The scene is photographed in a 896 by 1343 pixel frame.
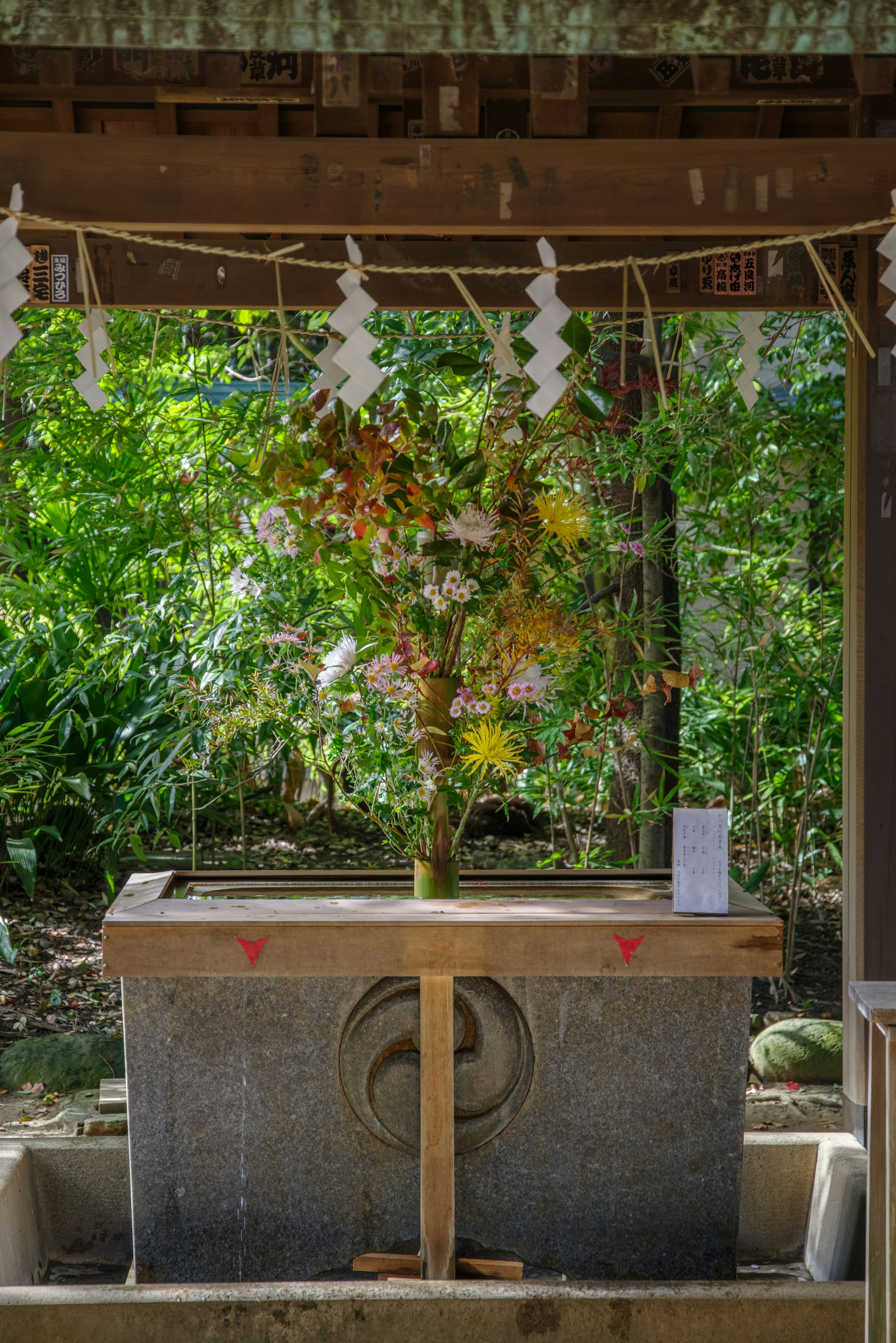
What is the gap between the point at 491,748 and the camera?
227 centimetres

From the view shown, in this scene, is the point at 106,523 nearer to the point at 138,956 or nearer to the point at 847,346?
the point at 138,956

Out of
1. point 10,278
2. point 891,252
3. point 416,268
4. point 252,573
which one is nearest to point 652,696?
point 252,573

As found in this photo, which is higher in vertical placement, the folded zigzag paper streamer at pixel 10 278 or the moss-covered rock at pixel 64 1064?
the folded zigzag paper streamer at pixel 10 278

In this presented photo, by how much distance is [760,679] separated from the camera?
394 centimetres

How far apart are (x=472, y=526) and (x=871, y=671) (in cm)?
101

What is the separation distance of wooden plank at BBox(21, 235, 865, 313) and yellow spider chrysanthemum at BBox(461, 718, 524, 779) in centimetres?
97

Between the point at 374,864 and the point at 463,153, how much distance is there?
11.6 ft

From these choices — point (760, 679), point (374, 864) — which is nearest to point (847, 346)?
point (760, 679)

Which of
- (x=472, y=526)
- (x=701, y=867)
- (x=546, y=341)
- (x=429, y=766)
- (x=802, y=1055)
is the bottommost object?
(x=802, y=1055)

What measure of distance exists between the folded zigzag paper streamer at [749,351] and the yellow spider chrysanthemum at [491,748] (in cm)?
82

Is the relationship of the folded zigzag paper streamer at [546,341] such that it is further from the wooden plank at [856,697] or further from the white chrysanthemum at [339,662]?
the wooden plank at [856,697]

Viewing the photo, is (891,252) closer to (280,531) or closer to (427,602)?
(427,602)

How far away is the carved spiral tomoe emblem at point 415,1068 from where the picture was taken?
232cm

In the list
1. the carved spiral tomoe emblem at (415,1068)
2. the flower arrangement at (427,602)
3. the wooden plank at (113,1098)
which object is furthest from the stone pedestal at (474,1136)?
the wooden plank at (113,1098)
